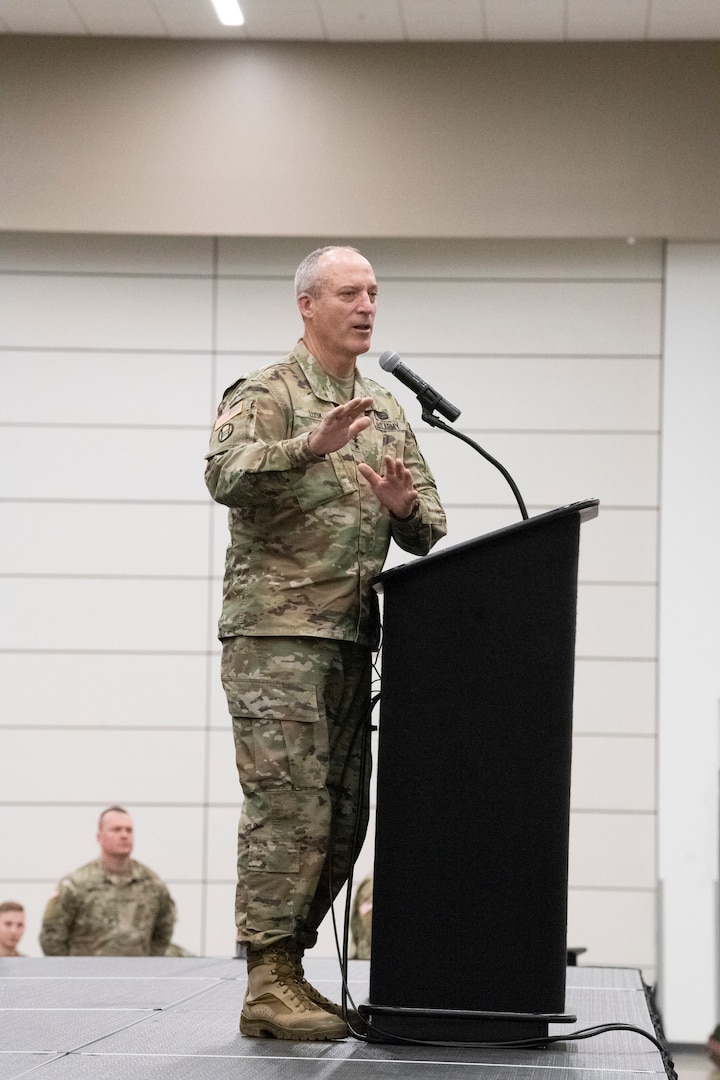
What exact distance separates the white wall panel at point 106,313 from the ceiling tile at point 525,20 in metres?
1.91

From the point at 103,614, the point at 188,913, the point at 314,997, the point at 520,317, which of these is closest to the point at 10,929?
the point at 188,913

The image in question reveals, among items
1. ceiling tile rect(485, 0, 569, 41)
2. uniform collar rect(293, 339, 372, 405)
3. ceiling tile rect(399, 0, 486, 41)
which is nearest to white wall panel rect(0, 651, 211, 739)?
ceiling tile rect(399, 0, 486, 41)

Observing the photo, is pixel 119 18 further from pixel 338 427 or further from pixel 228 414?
pixel 338 427

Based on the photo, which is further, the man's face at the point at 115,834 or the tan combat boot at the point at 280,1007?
the man's face at the point at 115,834

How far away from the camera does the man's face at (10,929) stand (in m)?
5.73

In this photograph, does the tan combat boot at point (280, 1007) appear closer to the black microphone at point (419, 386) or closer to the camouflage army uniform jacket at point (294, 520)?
the camouflage army uniform jacket at point (294, 520)

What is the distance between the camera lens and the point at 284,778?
2195 mm

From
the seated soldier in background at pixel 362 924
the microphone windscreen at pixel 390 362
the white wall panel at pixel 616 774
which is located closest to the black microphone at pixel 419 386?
the microphone windscreen at pixel 390 362

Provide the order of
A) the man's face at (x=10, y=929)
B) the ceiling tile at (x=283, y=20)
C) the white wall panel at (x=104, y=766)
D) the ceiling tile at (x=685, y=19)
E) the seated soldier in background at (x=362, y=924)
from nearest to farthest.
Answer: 1. the seated soldier in background at (x=362, y=924)
2. the man's face at (x=10, y=929)
3. the ceiling tile at (x=685, y=19)
4. the ceiling tile at (x=283, y=20)
5. the white wall panel at (x=104, y=766)

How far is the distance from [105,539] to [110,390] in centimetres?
76

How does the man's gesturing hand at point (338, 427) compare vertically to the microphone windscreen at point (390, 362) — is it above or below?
below

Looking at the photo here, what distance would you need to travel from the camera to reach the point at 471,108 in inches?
252

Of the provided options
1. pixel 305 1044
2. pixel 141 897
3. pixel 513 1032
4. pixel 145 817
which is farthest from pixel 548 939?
pixel 145 817

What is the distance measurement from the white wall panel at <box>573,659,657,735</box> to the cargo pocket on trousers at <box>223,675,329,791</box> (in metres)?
4.32
